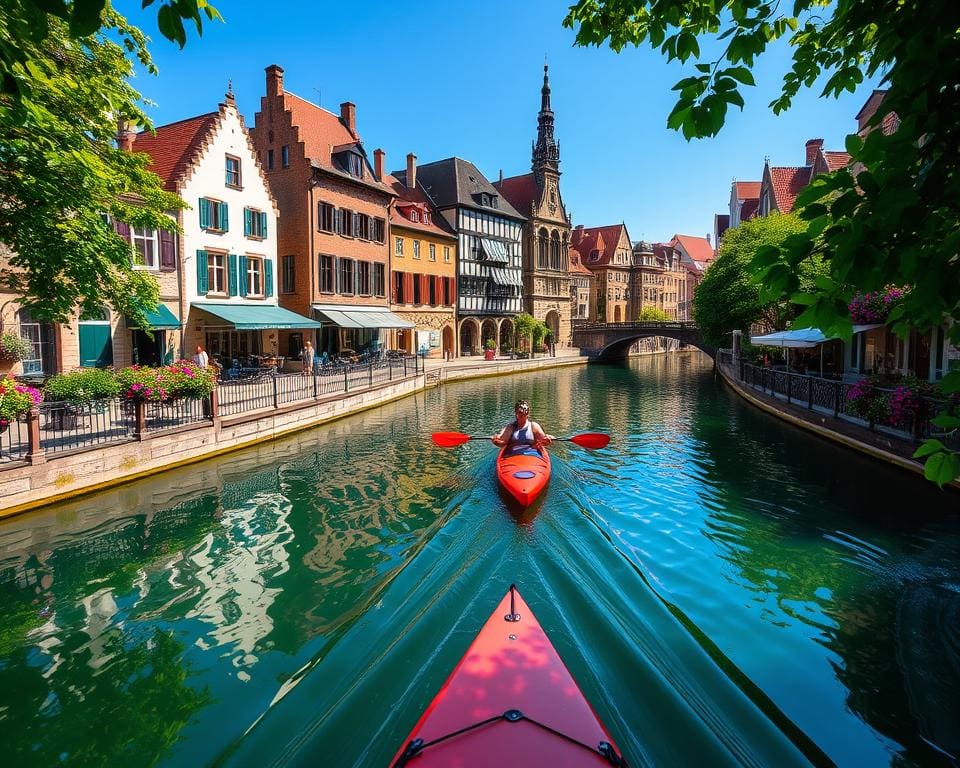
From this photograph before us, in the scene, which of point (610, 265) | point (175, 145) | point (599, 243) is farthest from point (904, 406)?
point (599, 243)

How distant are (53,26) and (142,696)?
37.6 ft

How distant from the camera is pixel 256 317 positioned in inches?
995

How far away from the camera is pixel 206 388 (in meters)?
14.6

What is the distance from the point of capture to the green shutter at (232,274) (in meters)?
25.6

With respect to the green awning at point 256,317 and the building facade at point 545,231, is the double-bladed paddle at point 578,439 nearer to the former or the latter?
the green awning at point 256,317

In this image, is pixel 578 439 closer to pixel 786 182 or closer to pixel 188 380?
pixel 188 380

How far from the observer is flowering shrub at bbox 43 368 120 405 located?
12.3 metres

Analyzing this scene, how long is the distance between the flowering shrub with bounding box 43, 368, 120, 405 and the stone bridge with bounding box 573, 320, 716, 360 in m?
44.7

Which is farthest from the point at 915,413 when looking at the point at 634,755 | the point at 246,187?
the point at 246,187

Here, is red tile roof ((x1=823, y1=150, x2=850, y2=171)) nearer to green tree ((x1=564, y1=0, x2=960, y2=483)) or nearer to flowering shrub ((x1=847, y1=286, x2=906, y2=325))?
flowering shrub ((x1=847, y1=286, x2=906, y2=325))

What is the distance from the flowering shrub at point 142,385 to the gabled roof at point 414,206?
2545 cm

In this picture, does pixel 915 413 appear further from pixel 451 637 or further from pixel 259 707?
pixel 259 707

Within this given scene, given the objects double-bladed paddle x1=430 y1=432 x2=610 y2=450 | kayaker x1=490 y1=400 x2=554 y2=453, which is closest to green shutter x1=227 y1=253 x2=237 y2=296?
double-bladed paddle x1=430 y1=432 x2=610 y2=450

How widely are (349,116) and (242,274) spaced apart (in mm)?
16025
